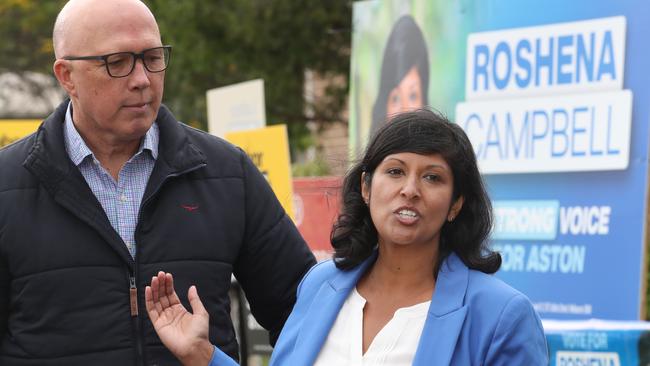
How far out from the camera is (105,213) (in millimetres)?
3344

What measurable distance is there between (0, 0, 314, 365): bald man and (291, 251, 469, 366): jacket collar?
0.54 meters

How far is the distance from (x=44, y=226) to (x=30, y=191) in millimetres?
112

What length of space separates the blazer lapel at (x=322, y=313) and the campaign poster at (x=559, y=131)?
8.39 feet

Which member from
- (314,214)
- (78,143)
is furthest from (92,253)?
(314,214)

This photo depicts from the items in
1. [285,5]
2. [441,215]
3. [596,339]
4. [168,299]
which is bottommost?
[596,339]

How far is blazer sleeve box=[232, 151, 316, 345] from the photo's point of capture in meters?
3.59

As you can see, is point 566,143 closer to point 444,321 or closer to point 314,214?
point 314,214

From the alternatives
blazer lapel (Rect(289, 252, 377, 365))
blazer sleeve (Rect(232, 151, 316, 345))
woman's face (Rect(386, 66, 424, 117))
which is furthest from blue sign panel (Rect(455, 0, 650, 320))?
blazer lapel (Rect(289, 252, 377, 365))

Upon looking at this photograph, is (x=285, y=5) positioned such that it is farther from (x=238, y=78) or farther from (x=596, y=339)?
(x=596, y=339)

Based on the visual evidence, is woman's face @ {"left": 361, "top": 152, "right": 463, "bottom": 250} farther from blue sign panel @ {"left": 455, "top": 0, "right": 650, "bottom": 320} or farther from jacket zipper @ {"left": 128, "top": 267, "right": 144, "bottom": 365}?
blue sign panel @ {"left": 455, "top": 0, "right": 650, "bottom": 320}

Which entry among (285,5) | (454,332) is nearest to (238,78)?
(285,5)

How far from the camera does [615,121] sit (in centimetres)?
552

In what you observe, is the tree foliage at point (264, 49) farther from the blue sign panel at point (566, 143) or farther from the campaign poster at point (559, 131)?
the blue sign panel at point (566, 143)

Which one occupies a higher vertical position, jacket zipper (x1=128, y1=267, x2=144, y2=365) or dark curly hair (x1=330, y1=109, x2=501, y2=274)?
dark curly hair (x1=330, y1=109, x2=501, y2=274)
